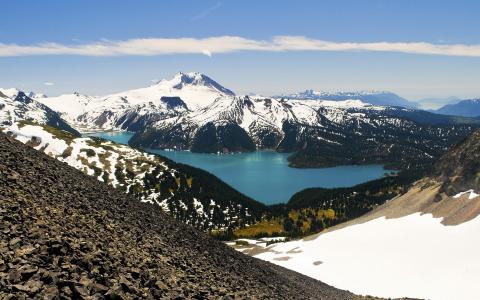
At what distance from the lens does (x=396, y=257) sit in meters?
82.2

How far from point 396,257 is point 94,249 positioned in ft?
235

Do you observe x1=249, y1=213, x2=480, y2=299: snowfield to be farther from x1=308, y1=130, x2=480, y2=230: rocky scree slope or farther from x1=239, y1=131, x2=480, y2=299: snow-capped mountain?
x1=308, y1=130, x2=480, y2=230: rocky scree slope

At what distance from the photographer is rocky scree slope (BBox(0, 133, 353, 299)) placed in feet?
55.0

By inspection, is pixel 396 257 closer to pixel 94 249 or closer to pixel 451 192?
pixel 451 192

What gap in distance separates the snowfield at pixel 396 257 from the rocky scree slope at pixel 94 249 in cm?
3032

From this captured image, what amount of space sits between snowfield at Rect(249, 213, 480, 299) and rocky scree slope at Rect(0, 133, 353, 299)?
3032cm

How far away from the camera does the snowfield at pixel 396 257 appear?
66.8 m

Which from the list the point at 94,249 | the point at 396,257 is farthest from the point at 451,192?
the point at 94,249

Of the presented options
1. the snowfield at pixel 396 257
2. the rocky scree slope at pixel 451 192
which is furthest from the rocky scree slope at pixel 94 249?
the rocky scree slope at pixel 451 192

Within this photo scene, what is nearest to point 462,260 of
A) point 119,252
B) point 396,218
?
point 396,218

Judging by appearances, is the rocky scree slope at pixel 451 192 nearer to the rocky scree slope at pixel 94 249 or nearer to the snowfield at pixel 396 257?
the snowfield at pixel 396 257

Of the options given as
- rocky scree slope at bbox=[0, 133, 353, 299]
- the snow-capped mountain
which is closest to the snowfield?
the snow-capped mountain

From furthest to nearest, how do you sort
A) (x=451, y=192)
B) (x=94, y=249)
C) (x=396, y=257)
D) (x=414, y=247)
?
1. (x=451, y=192)
2. (x=414, y=247)
3. (x=396, y=257)
4. (x=94, y=249)

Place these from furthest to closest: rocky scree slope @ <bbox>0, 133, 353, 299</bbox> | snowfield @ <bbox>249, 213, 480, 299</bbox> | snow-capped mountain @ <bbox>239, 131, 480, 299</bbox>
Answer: snow-capped mountain @ <bbox>239, 131, 480, 299</bbox> → snowfield @ <bbox>249, 213, 480, 299</bbox> → rocky scree slope @ <bbox>0, 133, 353, 299</bbox>
